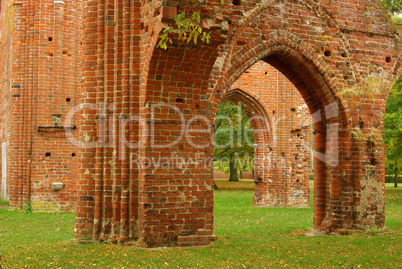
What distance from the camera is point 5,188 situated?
18.0 metres

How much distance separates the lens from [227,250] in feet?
24.7

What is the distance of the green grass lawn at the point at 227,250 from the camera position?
254 inches

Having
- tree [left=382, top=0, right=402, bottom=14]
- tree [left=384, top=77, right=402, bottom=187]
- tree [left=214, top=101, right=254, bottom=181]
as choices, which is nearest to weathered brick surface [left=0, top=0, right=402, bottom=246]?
tree [left=384, top=77, right=402, bottom=187]

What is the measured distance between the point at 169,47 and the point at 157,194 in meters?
2.50

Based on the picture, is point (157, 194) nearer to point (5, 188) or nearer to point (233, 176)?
point (5, 188)

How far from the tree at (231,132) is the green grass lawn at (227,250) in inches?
522

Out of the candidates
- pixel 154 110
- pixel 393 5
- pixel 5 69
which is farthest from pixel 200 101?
pixel 393 5

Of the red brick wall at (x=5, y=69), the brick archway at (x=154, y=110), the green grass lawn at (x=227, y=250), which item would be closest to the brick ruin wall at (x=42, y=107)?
the red brick wall at (x=5, y=69)

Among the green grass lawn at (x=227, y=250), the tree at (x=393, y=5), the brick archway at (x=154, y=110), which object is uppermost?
the tree at (x=393, y=5)

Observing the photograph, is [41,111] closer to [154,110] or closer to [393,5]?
[154,110]

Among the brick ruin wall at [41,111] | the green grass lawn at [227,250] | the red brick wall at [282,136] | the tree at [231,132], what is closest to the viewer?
the green grass lawn at [227,250]

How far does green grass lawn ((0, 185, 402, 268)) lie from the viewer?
21.1ft

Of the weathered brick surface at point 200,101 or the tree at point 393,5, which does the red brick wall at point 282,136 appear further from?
the tree at point 393,5

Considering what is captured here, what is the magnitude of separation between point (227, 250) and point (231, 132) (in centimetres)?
1700
